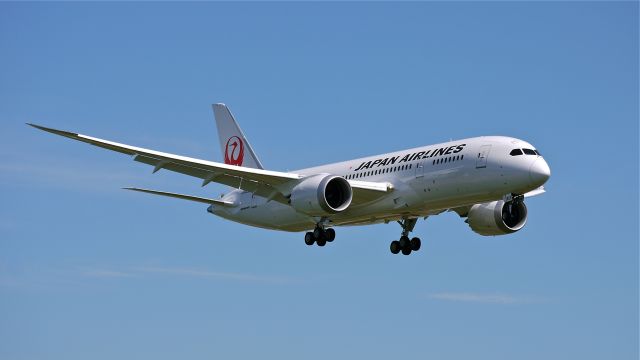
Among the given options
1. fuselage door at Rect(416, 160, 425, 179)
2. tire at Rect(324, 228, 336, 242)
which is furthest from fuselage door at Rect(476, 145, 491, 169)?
tire at Rect(324, 228, 336, 242)

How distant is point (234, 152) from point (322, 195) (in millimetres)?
14359

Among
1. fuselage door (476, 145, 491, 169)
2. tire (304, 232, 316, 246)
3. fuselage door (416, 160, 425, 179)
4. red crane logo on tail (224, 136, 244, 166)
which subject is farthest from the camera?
red crane logo on tail (224, 136, 244, 166)

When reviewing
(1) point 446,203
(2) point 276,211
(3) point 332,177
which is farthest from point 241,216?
(1) point 446,203

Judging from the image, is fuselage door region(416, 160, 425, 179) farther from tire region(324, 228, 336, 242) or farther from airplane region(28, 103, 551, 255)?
tire region(324, 228, 336, 242)

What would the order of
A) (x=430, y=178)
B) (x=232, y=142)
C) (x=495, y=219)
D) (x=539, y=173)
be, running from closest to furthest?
(x=539, y=173)
(x=430, y=178)
(x=495, y=219)
(x=232, y=142)

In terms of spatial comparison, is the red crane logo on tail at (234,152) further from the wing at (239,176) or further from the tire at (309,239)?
the tire at (309,239)

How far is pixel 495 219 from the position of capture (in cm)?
5209

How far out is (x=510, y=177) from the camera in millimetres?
45094

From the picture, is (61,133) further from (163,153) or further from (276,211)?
(276,211)

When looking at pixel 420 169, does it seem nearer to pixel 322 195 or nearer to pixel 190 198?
pixel 322 195

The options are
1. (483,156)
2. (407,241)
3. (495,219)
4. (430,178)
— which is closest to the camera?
(483,156)

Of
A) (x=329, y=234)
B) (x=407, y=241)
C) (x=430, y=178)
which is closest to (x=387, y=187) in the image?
(x=430, y=178)

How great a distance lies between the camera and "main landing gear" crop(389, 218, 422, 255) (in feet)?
176

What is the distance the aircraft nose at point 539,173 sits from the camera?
4481cm
